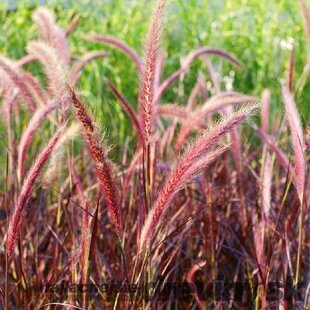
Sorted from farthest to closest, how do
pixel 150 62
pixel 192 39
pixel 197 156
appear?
1. pixel 192 39
2. pixel 150 62
3. pixel 197 156

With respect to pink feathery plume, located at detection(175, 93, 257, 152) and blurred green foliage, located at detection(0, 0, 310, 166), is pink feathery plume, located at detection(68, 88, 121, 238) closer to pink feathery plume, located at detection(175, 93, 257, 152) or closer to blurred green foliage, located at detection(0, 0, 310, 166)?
pink feathery plume, located at detection(175, 93, 257, 152)

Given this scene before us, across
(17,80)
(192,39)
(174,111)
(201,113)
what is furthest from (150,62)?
(192,39)

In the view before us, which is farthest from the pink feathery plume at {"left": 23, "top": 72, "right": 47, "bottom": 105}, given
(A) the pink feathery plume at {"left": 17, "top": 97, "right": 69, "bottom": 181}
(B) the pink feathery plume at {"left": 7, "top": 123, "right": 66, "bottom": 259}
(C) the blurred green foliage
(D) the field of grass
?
(C) the blurred green foliage

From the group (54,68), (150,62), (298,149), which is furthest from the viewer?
(54,68)

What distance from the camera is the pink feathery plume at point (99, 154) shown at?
139 cm

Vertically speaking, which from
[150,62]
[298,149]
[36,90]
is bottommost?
[298,149]

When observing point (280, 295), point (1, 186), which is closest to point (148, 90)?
point (280, 295)

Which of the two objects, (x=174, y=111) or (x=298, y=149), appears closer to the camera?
(x=298, y=149)

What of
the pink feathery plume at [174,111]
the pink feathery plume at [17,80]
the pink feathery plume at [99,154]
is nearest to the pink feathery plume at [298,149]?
the pink feathery plume at [99,154]

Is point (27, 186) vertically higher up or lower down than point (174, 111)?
lower down

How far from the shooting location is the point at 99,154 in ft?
4.65

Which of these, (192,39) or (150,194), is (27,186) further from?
(192,39)

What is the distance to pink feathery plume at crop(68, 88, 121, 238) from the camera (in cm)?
139

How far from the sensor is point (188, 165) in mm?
1409
